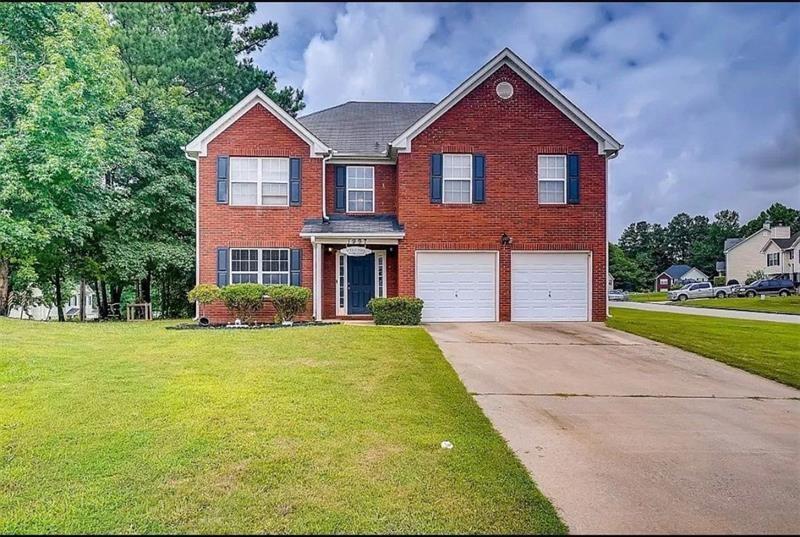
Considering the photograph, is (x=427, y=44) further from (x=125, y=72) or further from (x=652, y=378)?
(x=125, y=72)

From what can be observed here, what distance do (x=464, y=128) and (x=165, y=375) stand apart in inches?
439

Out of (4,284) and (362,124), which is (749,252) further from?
(4,284)

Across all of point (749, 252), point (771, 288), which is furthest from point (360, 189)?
point (749, 252)

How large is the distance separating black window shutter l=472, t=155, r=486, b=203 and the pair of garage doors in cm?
169

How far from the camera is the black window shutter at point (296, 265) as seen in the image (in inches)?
618

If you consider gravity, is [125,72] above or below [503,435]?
above

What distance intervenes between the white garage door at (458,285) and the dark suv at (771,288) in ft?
111

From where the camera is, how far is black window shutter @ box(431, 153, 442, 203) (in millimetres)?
15539

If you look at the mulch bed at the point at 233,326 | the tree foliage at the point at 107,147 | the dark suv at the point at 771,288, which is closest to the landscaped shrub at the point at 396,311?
the mulch bed at the point at 233,326

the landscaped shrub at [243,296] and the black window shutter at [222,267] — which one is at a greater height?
the black window shutter at [222,267]

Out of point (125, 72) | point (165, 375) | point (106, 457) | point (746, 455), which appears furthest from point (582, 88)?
point (125, 72)

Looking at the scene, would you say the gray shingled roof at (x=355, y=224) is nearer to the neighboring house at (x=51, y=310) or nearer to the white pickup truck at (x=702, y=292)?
the neighboring house at (x=51, y=310)

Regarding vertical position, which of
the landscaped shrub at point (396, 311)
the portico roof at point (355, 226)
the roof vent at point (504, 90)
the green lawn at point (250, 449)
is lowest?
the green lawn at point (250, 449)

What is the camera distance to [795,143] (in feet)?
8.48
